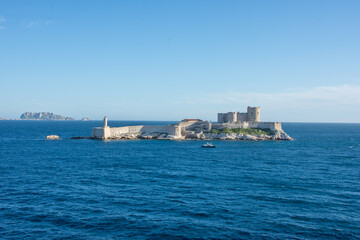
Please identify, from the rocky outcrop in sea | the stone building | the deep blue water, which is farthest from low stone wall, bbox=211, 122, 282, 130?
the deep blue water

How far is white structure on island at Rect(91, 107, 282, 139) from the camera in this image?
86919 mm

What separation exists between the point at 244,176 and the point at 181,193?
11.1m

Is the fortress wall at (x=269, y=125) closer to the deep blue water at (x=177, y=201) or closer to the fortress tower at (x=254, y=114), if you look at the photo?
the fortress tower at (x=254, y=114)

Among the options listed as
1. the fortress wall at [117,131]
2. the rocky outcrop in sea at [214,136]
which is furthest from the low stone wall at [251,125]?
the fortress wall at [117,131]

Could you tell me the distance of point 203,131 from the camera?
91875 mm

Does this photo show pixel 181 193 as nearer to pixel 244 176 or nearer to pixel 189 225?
pixel 189 225

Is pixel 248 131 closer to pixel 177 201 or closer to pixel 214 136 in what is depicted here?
pixel 214 136

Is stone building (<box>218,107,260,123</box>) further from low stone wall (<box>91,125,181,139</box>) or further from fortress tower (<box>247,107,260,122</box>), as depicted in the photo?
low stone wall (<box>91,125,181,139</box>)

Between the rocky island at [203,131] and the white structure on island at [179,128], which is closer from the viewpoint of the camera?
the white structure on island at [179,128]

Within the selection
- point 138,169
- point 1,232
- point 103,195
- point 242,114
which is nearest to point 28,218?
point 1,232

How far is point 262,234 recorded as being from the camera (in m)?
19.1

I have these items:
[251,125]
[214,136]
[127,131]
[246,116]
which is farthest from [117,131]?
[246,116]

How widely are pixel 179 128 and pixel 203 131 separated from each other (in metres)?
7.81

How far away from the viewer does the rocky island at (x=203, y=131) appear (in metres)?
87.2
